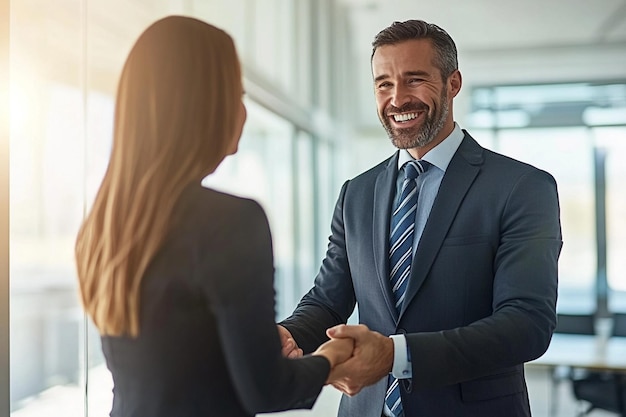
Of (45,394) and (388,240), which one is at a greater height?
(388,240)

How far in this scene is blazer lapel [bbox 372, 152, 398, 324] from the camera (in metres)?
1.50

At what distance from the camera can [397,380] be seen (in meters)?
1.51

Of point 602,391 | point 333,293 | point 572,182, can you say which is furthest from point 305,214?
point 333,293

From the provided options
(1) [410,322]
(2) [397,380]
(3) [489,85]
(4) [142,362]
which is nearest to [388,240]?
(1) [410,322]

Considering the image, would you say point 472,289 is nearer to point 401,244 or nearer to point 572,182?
point 401,244

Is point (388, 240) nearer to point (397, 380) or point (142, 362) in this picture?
point (397, 380)

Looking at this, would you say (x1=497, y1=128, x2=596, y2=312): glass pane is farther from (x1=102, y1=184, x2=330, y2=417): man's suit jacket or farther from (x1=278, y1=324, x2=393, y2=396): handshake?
(x1=102, y1=184, x2=330, y2=417): man's suit jacket

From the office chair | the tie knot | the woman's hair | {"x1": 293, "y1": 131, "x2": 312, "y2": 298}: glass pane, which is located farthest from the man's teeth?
{"x1": 293, "y1": 131, "x2": 312, "y2": 298}: glass pane

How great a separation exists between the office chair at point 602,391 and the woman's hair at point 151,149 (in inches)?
148

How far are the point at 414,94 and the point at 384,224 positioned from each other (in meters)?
0.31

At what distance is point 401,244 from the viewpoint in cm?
152

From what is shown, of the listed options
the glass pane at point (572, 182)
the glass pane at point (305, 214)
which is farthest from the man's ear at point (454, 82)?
the glass pane at point (305, 214)

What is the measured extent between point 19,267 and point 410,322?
1001 mm

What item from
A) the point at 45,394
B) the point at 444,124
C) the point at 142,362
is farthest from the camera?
the point at 45,394
